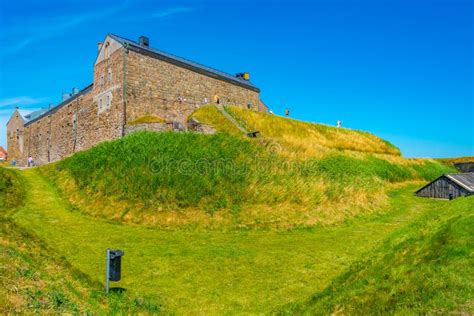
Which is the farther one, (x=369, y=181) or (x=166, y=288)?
(x=369, y=181)

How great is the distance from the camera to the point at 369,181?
1099 inches

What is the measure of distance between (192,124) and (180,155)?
11.4 meters

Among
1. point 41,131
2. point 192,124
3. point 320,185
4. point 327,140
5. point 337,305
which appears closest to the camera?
point 337,305

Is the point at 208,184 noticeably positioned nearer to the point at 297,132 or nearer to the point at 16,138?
the point at 297,132

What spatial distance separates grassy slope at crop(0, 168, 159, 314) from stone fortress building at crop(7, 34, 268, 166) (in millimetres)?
21550

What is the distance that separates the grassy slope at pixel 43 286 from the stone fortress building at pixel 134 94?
70.7 feet

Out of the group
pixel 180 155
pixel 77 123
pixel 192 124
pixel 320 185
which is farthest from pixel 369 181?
pixel 77 123

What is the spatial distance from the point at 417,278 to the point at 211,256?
810 cm

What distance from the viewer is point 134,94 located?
37.6 metres

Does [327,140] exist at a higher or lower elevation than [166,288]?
higher

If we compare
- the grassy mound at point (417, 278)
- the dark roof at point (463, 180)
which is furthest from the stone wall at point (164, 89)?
the grassy mound at point (417, 278)

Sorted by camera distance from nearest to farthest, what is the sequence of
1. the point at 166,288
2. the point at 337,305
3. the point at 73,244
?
the point at 337,305
the point at 166,288
the point at 73,244

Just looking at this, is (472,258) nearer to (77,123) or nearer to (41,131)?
(77,123)

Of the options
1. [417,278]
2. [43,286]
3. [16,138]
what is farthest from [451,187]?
[16,138]
